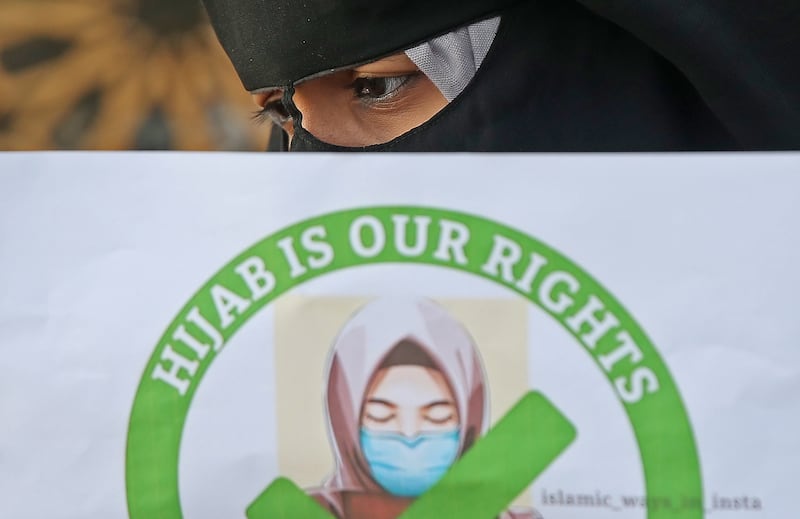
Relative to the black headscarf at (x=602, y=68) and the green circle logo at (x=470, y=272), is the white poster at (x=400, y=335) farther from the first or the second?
the black headscarf at (x=602, y=68)

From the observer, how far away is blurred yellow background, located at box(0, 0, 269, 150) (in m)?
2.90

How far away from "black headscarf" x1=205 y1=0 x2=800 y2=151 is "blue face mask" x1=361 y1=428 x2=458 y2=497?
1.30 ft

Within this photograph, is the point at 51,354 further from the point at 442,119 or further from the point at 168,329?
the point at 442,119

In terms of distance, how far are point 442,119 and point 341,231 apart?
0.39m

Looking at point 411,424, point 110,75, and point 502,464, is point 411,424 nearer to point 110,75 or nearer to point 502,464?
point 502,464

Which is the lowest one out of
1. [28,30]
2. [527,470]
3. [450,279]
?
[527,470]

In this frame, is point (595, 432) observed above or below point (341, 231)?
below

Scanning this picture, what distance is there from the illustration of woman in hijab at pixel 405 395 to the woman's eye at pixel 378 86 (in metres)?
0.51

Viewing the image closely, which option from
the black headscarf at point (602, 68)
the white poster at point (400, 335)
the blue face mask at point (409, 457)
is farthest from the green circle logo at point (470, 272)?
the black headscarf at point (602, 68)

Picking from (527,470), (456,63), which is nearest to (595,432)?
(527,470)

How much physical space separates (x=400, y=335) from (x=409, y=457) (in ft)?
0.27

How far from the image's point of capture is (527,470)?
0.66 meters

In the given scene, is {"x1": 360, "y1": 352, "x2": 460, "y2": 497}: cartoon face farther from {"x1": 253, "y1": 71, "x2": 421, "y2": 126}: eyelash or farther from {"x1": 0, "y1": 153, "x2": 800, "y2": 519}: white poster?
{"x1": 253, "y1": 71, "x2": 421, "y2": 126}: eyelash

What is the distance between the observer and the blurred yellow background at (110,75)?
290 cm
